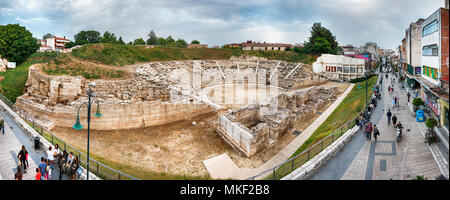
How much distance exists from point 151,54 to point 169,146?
30283 millimetres

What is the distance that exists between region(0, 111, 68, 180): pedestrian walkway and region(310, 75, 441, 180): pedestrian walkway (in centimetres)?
1084

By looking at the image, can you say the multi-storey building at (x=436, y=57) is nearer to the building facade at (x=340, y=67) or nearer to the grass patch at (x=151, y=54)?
the building facade at (x=340, y=67)

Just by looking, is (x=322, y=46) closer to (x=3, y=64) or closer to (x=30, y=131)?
(x=30, y=131)

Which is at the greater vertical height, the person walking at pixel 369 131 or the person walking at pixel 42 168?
the person walking at pixel 369 131

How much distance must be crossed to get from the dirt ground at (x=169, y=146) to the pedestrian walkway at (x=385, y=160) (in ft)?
17.5

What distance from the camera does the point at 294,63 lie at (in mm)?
47031

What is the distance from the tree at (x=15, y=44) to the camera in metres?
32.3

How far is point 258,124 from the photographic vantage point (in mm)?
16750

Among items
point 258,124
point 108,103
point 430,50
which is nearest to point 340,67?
point 430,50

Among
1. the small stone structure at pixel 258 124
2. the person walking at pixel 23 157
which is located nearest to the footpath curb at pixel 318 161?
the small stone structure at pixel 258 124

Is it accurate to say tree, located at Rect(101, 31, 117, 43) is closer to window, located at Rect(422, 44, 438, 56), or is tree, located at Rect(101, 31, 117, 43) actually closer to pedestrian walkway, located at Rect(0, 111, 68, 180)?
pedestrian walkway, located at Rect(0, 111, 68, 180)
